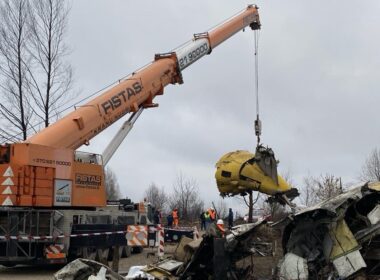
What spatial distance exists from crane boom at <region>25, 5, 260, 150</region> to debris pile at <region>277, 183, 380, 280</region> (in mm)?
6697

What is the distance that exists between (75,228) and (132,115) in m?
4.10

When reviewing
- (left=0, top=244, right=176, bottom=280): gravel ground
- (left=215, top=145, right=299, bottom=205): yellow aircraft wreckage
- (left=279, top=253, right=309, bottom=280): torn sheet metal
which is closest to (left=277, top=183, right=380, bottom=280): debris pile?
(left=279, top=253, right=309, bottom=280): torn sheet metal

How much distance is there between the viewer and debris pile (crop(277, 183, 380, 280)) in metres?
9.08

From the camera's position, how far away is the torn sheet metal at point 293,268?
30.0 ft

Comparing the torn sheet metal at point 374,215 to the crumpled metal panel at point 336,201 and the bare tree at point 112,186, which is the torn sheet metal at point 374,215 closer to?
the crumpled metal panel at point 336,201

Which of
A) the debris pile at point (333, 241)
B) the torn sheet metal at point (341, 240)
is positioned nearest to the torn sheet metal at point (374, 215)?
the debris pile at point (333, 241)

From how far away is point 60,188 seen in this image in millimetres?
13703

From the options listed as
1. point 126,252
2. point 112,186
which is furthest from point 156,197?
point 126,252

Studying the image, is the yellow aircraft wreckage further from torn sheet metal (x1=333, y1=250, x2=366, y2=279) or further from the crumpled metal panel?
torn sheet metal (x1=333, y1=250, x2=366, y2=279)

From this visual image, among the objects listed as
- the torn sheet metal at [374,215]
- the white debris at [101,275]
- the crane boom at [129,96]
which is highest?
the crane boom at [129,96]

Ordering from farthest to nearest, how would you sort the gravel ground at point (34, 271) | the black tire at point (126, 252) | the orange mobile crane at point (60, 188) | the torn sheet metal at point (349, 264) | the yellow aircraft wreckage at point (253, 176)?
the black tire at point (126, 252) → the gravel ground at point (34, 271) → the orange mobile crane at point (60, 188) → the yellow aircraft wreckage at point (253, 176) → the torn sheet metal at point (349, 264)

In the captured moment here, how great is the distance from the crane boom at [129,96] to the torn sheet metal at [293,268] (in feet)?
22.6

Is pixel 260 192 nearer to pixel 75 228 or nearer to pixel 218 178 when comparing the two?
pixel 218 178

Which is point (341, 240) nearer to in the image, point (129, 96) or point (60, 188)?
point (60, 188)
